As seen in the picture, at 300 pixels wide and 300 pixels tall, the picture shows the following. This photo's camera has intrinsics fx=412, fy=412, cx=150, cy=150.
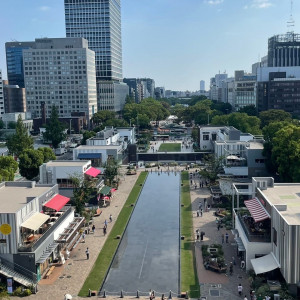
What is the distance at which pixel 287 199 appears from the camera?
33.8 m

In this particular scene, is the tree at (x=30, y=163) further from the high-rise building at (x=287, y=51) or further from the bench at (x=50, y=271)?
the high-rise building at (x=287, y=51)

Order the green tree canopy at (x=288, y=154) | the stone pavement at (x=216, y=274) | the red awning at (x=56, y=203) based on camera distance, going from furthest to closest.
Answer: the green tree canopy at (x=288, y=154)
the red awning at (x=56, y=203)
the stone pavement at (x=216, y=274)

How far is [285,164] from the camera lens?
50.3 m

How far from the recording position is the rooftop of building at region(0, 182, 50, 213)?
33.1m

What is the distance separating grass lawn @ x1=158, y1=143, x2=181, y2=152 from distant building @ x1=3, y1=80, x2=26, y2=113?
87.9 m

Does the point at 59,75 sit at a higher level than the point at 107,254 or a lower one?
higher

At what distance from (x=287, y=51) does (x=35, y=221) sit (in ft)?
589

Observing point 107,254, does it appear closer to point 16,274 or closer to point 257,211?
point 16,274

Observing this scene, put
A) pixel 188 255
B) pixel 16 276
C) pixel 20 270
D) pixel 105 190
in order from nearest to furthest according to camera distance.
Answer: pixel 16 276 → pixel 20 270 → pixel 188 255 → pixel 105 190

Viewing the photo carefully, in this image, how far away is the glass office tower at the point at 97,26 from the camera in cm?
17050

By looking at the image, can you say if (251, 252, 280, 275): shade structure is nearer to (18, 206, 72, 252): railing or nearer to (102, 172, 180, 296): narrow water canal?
(102, 172, 180, 296): narrow water canal

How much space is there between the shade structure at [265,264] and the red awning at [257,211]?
111 inches

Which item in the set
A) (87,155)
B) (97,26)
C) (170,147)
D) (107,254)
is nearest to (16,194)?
(107,254)

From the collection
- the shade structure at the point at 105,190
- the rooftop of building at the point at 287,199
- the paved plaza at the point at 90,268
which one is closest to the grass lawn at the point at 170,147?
the shade structure at the point at 105,190
